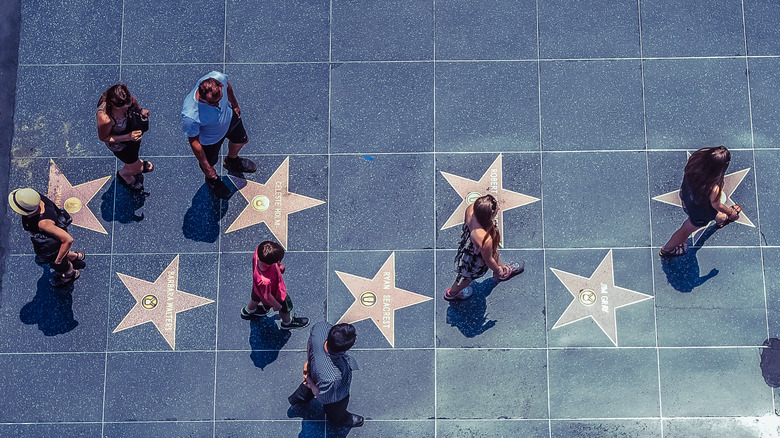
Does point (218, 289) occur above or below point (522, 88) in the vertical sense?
below

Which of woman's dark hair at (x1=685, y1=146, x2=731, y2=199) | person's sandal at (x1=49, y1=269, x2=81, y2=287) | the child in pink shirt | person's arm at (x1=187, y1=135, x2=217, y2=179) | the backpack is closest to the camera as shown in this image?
the child in pink shirt

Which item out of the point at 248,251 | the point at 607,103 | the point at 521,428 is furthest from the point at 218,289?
the point at 607,103

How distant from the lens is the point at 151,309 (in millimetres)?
7574

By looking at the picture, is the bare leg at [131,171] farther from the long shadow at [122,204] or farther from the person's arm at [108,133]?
the person's arm at [108,133]

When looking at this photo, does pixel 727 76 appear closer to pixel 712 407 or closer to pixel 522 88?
pixel 522 88

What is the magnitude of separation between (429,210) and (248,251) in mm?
2273

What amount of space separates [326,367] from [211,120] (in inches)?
111

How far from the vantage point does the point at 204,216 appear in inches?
308

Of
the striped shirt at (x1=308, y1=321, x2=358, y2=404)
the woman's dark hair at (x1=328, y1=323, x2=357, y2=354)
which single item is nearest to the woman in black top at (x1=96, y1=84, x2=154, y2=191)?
the striped shirt at (x1=308, y1=321, x2=358, y2=404)

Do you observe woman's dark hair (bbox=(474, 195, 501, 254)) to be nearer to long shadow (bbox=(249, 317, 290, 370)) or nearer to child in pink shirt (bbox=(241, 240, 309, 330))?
child in pink shirt (bbox=(241, 240, 309, 330))

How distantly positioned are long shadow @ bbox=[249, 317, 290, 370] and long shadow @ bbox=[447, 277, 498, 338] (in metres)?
1.99

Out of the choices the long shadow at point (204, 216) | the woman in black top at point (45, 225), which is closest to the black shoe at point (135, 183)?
the long shadow at point (204, 216)

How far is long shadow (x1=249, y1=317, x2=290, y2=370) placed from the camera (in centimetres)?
743

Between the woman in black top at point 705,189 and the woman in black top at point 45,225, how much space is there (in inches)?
261
